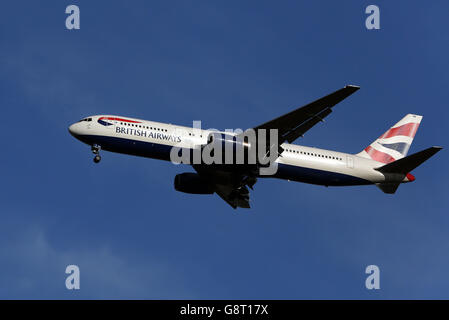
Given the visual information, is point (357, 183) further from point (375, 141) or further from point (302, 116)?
point (302, 116)

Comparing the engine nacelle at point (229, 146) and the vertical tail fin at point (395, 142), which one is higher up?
the vertical tail fin at point (395, 142)

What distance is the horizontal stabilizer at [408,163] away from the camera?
43.9 m

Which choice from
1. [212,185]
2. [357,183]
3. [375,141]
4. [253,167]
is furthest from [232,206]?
[375,141]

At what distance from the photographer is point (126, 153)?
44469mm

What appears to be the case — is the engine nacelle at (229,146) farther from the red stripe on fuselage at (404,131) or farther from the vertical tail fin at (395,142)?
the red stripe on fuselage at (404,131)

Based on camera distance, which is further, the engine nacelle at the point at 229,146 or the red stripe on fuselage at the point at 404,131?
the red stripe on fuselage at the point at 404,131

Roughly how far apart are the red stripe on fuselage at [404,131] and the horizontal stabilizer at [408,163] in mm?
6168

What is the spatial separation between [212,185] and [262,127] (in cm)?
979

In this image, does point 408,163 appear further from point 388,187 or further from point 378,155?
point 378,155

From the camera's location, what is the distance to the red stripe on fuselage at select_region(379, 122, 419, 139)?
54.1m

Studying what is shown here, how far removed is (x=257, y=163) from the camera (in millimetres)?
44531

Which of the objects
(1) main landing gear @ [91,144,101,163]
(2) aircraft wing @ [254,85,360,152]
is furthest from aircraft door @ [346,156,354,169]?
(1) main landing gear @ [91,144,101,163]

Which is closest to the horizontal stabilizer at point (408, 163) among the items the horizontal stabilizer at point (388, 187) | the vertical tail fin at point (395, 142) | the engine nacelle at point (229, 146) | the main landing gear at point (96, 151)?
the horizontal stabilizer at point (388, 187)

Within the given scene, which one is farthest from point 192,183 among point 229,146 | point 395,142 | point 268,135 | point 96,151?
point 395,142
